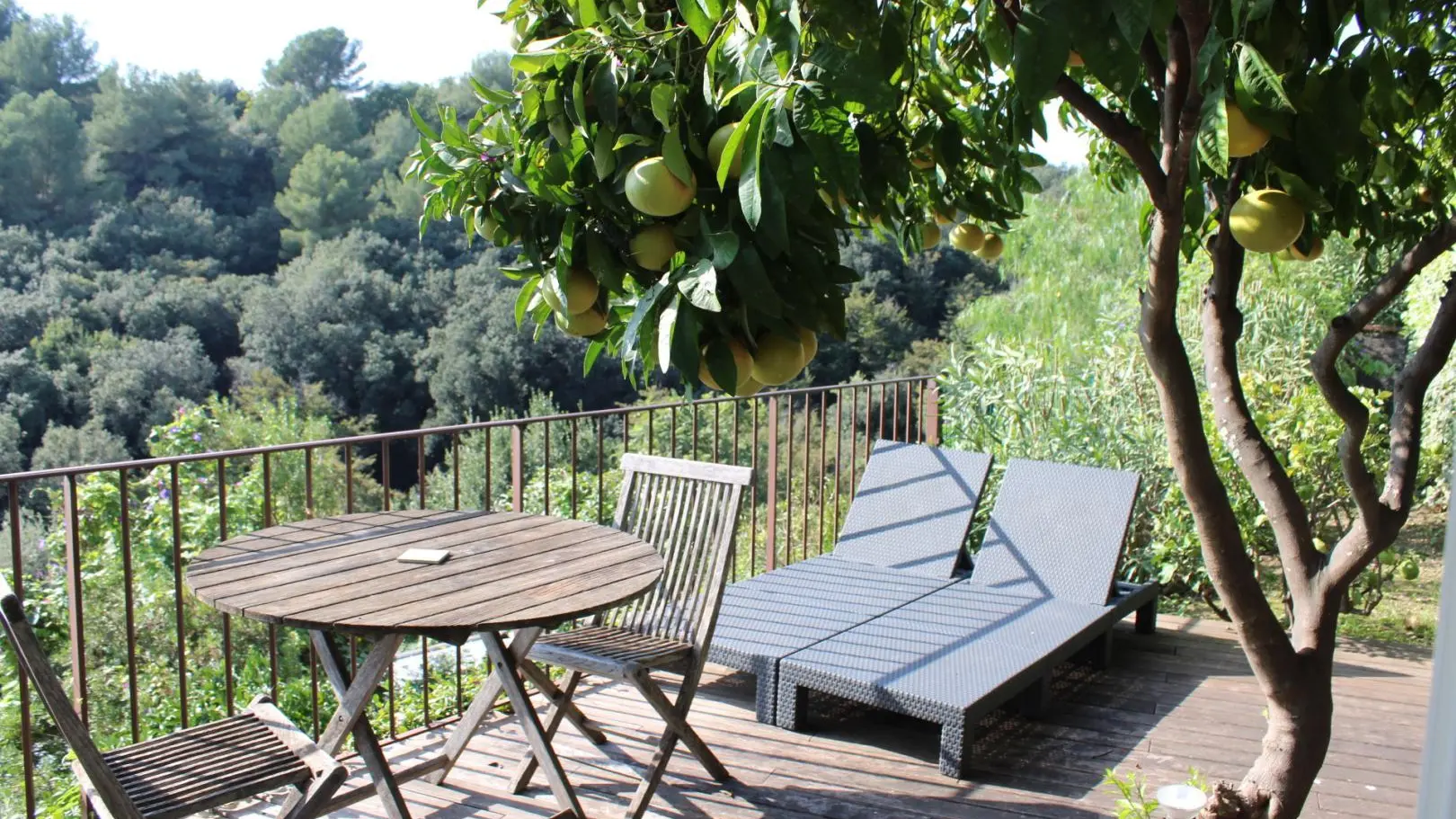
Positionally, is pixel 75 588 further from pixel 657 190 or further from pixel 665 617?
pixel 657 190

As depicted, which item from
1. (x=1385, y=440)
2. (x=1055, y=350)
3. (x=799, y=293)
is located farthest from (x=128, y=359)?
(x=799, y=293)

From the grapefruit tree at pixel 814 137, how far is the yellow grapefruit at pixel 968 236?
0.87 feet

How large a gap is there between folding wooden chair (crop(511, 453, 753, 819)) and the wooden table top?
31 centimetres

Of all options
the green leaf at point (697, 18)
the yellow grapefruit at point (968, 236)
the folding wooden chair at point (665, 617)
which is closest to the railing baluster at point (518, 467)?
the folding wooden chair at point (665, 617)

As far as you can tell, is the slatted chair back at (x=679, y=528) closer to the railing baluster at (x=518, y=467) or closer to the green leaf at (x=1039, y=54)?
the railing baluster at (x=518, y=467)

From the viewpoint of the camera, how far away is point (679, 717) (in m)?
2.88

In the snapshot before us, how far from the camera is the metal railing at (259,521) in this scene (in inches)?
115

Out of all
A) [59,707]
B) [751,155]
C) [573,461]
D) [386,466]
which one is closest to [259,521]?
[573,461]

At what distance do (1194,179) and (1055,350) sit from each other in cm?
620

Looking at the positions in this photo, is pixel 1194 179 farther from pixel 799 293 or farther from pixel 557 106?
pixel 557 106

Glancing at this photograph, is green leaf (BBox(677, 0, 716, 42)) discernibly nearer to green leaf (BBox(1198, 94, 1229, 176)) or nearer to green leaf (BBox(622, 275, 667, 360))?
green leaf (BBox(622, 275, 667, 360))

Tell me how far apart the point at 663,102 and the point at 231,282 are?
111 ft

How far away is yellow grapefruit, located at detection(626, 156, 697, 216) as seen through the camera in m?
0.85

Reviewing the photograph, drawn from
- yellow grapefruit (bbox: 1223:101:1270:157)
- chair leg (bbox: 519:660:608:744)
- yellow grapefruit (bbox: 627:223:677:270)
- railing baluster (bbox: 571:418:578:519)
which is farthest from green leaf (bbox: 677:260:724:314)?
railing baluster (bbox: 571:418:578:519)
